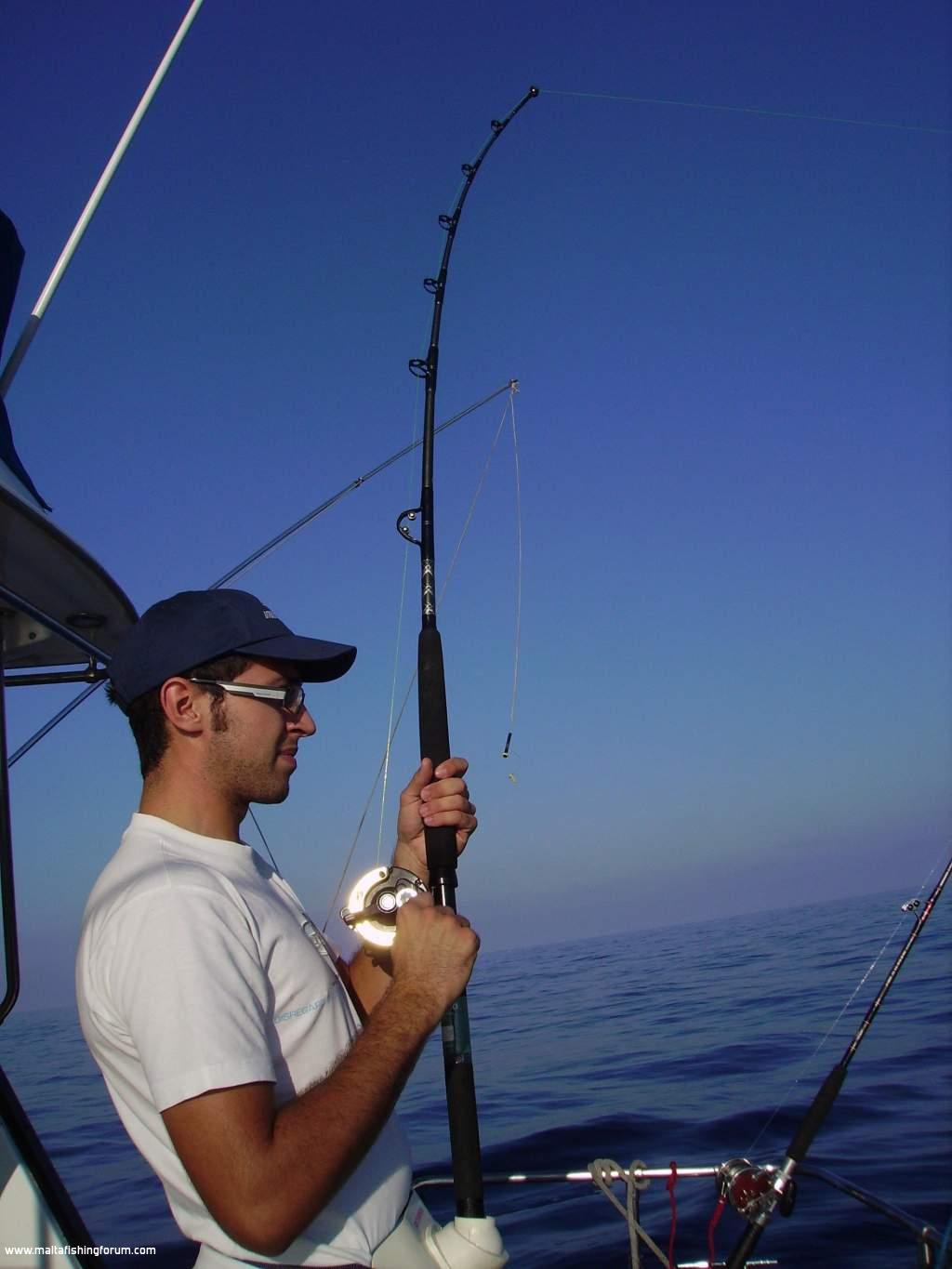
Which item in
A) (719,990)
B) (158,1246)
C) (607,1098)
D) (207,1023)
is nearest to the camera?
(207,1023)

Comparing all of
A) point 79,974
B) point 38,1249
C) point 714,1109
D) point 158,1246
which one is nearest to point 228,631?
point 79,974

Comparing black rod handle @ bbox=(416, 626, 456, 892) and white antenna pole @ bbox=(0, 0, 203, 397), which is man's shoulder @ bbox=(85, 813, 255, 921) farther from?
white antenna pole @ bbox=(0, 0, 203, 397)

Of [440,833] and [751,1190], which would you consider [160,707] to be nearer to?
[440,833]

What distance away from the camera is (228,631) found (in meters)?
1.82

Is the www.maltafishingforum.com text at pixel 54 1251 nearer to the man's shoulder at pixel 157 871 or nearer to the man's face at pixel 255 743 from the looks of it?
the man's shoulder at pixel 157 871

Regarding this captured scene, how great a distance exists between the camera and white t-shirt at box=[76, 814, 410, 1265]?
52.4 inches

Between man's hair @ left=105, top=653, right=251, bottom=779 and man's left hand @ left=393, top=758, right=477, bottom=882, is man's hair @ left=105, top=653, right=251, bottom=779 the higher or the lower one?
the higher one

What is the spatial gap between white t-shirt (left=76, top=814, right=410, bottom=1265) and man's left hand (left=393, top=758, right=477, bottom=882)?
472 millimetres

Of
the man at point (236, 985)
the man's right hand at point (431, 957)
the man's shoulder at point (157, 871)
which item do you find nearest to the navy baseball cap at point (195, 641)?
the man at point (236, 985)

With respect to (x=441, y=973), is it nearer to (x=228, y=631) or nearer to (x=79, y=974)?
(x=79, y=974)

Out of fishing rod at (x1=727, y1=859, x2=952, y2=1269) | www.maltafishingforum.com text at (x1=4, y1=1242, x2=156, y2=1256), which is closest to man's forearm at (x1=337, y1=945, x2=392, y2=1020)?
www.maltafishingforum.com text at (x1=4, y1=1242, x2=156, y2=1256)

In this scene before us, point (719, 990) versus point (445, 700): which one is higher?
point (445, 700)

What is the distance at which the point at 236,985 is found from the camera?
1388mm

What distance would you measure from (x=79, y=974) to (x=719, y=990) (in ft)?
35.1
